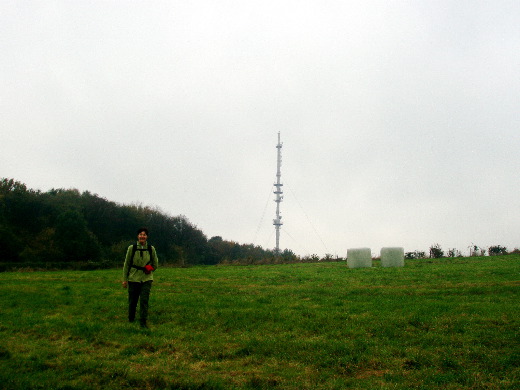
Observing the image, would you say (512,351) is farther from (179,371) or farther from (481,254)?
(481,254)

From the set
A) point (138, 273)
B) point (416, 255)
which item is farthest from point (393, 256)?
point (138, 273)

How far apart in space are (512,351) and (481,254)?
38438mm

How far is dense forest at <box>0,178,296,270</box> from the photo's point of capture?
204ft

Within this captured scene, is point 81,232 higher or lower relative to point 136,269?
higher

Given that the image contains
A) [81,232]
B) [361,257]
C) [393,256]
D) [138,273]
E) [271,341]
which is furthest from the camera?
[81,232]

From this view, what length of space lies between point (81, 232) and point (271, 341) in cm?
6378

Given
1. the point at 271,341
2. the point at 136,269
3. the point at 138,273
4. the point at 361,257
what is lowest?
the point at 271,341

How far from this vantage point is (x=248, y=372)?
7949 millimetres

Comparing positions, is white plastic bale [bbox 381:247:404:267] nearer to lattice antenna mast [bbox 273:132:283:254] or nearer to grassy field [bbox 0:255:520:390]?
grassy field [bbox 0:255:520:390]

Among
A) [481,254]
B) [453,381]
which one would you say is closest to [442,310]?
[453,381]

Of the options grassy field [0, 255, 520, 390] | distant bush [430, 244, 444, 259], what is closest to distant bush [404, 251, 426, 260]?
distant bush [430, 244, 444, 259]

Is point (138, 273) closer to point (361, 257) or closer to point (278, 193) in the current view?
point (361, 257)

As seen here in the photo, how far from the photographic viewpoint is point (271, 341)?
10039mm

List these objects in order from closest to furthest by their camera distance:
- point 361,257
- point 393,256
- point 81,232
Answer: point 393,256
point 361,257
point 81,232
